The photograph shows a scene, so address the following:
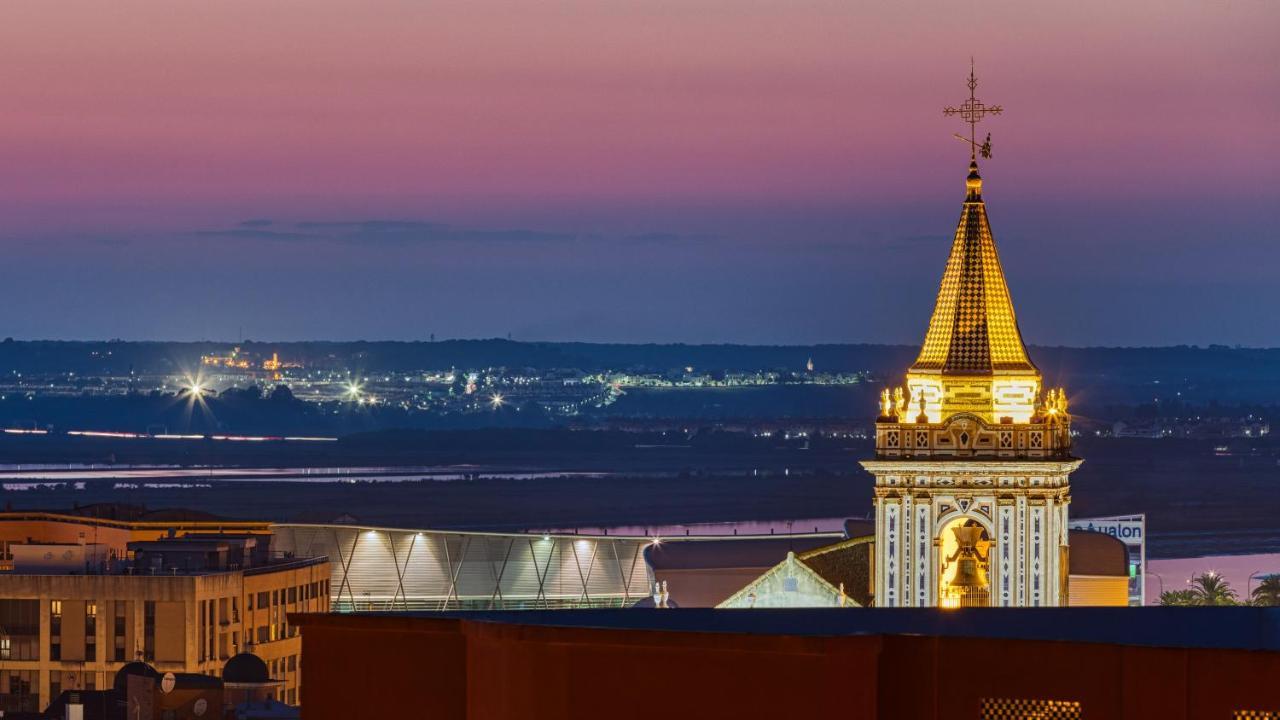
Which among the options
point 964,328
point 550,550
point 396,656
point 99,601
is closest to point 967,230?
point 964,328

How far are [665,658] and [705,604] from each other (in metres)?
65.9

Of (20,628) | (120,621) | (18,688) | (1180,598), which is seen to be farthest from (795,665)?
(1180,598)

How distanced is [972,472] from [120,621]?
1774 inches

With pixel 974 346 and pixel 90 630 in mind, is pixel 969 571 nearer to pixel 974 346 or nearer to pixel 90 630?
pixel 974 346

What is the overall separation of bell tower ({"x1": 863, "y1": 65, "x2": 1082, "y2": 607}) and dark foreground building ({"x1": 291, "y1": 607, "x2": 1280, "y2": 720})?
2508cm

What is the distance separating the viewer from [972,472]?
148ft

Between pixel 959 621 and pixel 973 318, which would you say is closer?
pixel 959 621

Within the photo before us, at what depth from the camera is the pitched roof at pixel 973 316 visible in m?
46.2

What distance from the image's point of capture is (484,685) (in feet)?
61.3

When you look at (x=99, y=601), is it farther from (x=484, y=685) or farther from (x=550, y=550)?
(x=484, y=685)

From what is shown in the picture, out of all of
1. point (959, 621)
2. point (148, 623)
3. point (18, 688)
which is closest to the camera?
point (959, 621)

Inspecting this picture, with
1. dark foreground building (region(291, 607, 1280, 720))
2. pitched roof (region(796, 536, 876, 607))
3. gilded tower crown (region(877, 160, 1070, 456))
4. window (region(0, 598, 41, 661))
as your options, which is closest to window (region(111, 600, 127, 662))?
window (region(0, 598, 41, 661))

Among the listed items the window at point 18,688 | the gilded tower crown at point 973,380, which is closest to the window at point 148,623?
the window at point 18,688

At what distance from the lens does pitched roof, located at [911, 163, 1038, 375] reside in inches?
1820
